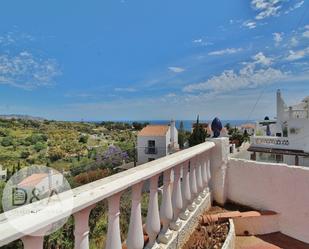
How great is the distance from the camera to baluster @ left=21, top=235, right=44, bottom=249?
109cm

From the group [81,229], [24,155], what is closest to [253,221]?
[81,229]

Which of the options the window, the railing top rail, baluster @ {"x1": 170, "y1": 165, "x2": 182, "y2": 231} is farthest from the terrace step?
the window

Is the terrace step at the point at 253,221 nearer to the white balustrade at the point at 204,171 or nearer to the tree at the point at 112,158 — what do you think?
the white balustrade at the point at 204,171

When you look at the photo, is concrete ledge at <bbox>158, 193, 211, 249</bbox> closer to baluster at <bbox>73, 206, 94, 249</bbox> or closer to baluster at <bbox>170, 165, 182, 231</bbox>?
baluster at <bbox>170, 165, 182, 231</bbox>

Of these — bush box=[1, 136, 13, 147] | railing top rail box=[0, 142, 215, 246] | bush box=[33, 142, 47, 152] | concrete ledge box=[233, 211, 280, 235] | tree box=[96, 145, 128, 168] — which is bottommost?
tree box=[96, 145, 128, 168]

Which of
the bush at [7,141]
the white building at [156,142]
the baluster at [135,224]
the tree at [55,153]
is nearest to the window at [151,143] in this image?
the white building at [156,142]

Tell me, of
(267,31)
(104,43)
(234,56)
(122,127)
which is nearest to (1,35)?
(104,43)

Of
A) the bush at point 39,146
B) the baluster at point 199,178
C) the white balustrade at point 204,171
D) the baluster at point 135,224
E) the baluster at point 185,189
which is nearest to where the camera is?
the baluster at point 135,224

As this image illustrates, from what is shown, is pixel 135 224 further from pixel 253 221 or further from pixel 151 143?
pixel 151 143

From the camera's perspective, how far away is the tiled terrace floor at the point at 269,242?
3.41 metres

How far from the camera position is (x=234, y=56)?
29375 mm

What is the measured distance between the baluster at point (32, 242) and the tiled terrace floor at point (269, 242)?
2.89 m

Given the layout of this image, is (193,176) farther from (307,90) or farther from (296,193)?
(307,90)

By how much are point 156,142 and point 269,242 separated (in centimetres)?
2835
